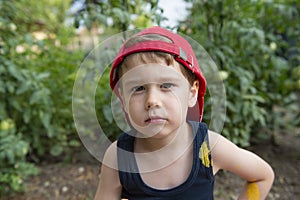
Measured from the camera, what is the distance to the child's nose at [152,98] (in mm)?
886

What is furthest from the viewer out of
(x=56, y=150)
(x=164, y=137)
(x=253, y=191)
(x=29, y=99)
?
(x=56, y=150)

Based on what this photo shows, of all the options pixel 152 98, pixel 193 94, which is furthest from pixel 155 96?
pixel 193 94

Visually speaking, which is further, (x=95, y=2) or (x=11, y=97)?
(x=11, y=97)

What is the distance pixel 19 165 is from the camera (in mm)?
1936

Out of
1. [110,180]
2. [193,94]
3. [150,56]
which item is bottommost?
[110,180]

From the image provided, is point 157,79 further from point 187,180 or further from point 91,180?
point 91,180

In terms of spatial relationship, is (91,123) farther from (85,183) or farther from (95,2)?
(85,183)

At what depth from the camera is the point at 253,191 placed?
121 centimetres

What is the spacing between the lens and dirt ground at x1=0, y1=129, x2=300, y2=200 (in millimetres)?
2061

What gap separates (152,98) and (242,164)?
0.42 metres

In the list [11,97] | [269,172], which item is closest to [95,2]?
[11,97]

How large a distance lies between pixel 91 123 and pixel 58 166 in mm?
1371

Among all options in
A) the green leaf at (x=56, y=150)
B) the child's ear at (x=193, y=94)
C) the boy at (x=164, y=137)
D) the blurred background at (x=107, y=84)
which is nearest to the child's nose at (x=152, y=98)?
the boy at (x=164, y=137)

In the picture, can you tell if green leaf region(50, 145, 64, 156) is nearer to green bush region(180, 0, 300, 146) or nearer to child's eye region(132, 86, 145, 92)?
green bush region(180, 0, 300, 146)
